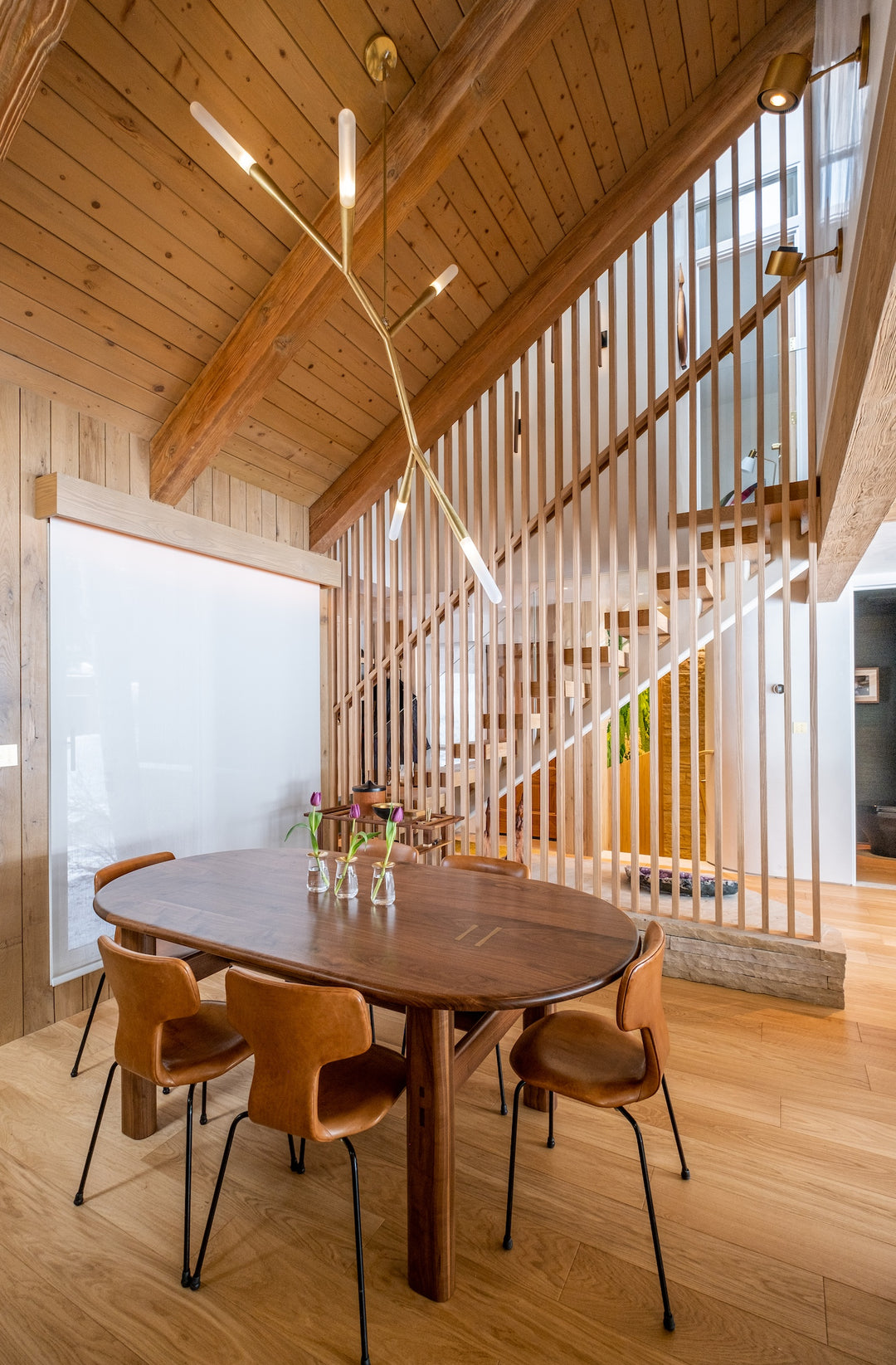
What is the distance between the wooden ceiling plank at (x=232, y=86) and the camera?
2.17 meters

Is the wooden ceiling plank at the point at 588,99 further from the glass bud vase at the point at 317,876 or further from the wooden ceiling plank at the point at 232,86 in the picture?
the glass bud vase at the point at 317,876

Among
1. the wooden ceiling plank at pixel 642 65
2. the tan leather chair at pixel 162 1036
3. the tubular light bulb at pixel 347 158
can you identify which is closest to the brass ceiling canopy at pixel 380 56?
the wooden ceiling plank at pixel 642 65

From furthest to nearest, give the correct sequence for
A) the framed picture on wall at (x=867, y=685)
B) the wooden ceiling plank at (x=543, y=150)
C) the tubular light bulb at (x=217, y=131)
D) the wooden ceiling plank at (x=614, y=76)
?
the framed picture on wall at (x=867, y=685) → the wooden ceiling plank at (x=543, y=150) → the wooden ceiling plank at (x=614, y=76) → the tubular light bulb at (x=217, y=131)

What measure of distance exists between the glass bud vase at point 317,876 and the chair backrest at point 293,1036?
731 mm

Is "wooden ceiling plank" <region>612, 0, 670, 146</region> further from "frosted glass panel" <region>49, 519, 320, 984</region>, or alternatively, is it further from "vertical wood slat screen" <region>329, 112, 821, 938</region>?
"frosted glass panel" <region>49, 519, 320, 984</region>

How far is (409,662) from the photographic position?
14.1ft

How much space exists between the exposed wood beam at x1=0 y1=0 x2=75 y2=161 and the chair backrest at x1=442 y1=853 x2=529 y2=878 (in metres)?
2.71

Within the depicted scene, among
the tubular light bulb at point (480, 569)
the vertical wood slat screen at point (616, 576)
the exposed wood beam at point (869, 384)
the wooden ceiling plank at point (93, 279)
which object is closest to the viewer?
the exposed wood beam at point (869, 384)

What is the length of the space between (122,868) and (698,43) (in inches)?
167

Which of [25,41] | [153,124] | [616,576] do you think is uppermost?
[153,124]

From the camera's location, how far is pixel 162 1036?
6.06 feet

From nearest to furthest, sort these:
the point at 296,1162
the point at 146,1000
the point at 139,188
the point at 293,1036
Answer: the point at 293,1036
the point at 146,1000
the point at 296,1162
the point at 139,188

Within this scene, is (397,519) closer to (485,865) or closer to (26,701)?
(485,865)

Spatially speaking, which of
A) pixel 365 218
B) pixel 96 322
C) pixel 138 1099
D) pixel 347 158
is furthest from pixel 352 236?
pixel 138 1099
